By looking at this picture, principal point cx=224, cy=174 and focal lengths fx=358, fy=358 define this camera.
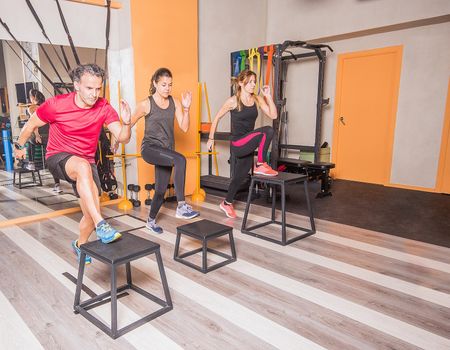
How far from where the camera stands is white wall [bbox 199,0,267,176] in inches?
201

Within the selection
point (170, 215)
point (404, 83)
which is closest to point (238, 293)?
point (170, 215)

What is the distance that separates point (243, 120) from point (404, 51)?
119 inches

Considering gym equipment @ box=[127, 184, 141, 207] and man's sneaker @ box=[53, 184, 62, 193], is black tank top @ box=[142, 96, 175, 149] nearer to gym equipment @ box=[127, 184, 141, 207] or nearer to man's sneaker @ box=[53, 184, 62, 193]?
gym equipment @ box=[127, 184, 141, 207]

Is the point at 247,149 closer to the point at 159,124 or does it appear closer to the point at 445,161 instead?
the point at 159,124

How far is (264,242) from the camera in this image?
10.5 feet

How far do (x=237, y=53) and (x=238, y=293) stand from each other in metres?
3.89

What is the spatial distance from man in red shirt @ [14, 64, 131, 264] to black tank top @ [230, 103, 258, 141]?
1470mm

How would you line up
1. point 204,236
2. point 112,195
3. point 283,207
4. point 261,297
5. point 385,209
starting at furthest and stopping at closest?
1. point 112,195
2. point 385,209
3. point 283,207
4. point 204,236
5. point 261,297

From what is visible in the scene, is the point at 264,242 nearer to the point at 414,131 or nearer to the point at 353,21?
the point at 414,131

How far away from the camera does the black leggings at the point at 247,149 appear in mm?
3580

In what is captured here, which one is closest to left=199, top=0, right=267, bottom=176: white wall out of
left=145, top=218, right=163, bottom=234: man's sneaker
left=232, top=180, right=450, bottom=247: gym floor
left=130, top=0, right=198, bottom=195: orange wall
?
left=130, top=0, right=198, bottom=195: orange wall

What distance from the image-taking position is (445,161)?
4.95 m

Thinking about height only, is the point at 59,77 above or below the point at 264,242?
above

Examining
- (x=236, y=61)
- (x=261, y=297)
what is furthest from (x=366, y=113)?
(x=261, y=297)
